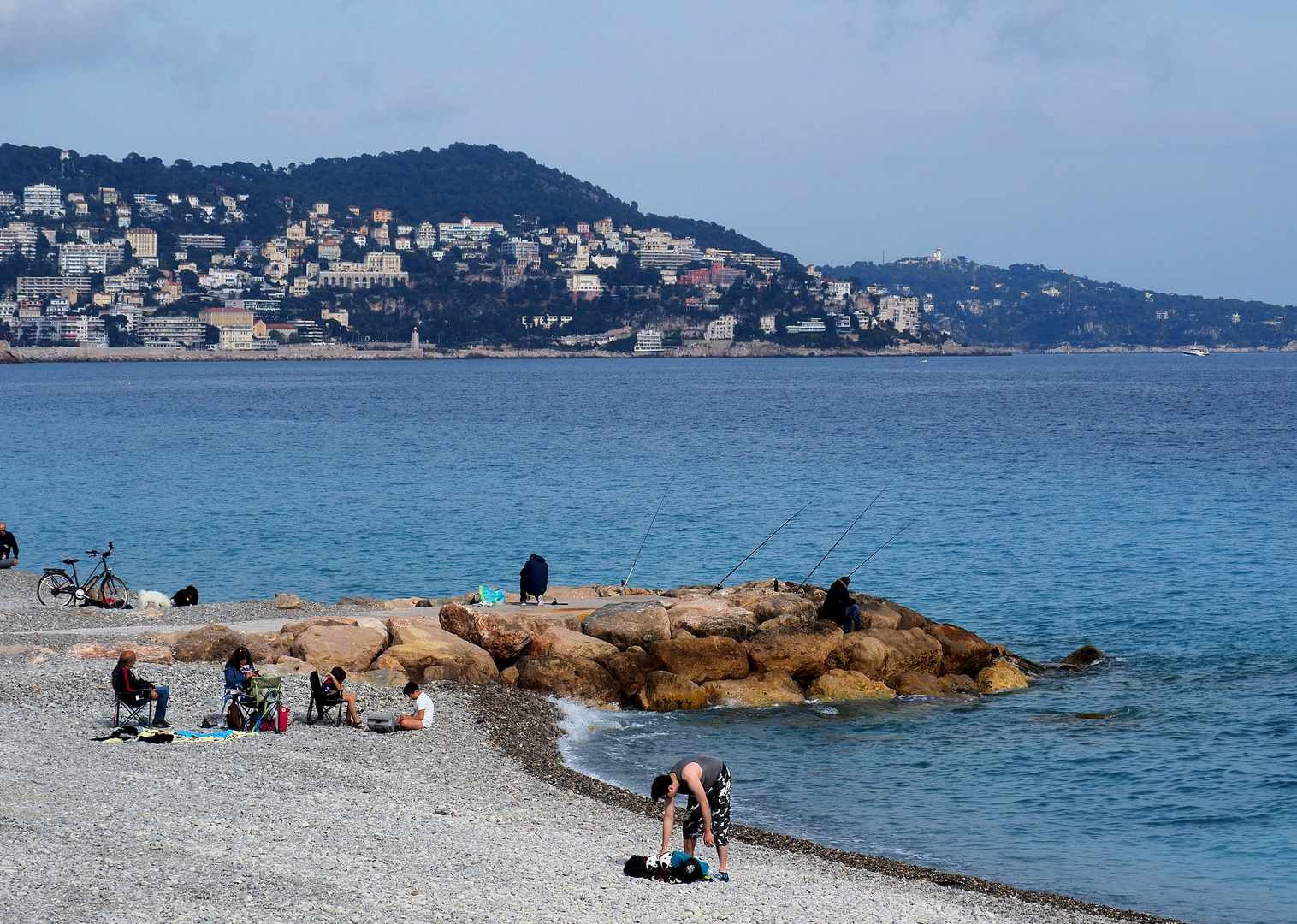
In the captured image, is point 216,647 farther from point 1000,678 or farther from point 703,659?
point 1000,678

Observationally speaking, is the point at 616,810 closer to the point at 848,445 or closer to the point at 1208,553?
the point at 1208,553

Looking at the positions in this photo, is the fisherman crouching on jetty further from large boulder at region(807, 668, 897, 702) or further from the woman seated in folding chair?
large boulder at region(807, 668, 897, 702)

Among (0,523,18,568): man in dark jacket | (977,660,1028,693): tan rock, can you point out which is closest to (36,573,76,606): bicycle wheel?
(0,523,18,568): man in dark jacket

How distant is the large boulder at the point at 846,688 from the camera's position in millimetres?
16938

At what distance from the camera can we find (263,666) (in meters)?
15.8

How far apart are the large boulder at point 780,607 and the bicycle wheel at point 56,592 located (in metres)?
11.2

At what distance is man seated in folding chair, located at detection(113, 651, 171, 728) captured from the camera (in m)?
12.9

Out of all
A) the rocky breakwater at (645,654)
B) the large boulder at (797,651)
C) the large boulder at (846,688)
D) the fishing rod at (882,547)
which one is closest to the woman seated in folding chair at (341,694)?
the rocky breakwater at (645,654)

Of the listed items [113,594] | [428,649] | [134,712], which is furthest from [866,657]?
[113,594]

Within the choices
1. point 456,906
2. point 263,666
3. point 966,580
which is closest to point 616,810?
point 456,906

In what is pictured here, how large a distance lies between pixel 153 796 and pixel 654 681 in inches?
288

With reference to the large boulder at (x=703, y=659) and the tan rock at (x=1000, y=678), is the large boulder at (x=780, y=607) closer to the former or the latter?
the large boulder at (x=703, y=659)

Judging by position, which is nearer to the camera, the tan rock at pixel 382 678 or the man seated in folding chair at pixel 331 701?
the man seated in folding chair at pixel 331 701

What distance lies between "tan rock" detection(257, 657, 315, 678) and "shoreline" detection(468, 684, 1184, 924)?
2059 mm
